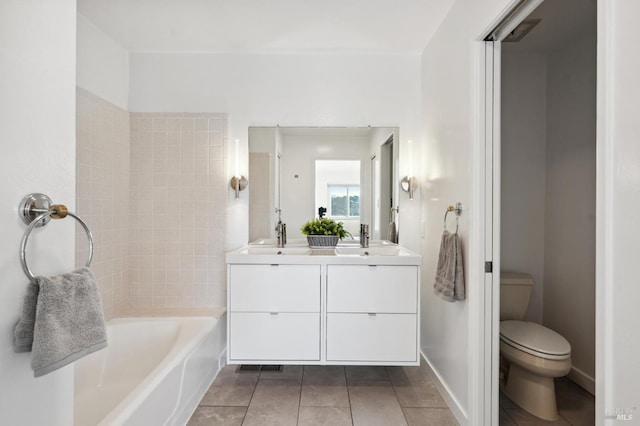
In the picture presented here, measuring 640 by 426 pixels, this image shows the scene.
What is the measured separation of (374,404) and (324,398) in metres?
0.31

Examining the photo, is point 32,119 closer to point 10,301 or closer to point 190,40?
point 10,301

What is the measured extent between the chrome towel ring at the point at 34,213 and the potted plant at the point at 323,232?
1868mm

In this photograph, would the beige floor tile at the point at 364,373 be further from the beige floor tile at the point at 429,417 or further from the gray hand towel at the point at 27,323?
the gray hand towel at the point at 27,323

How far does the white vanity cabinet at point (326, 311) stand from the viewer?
222 centimetres

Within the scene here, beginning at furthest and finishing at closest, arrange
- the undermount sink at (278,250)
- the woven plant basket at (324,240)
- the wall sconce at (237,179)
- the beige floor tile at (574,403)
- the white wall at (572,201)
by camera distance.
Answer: the wall sconce at (237,179)
the woven plant basket at (324,240)
the undermount sink at (278,250)
the white wall at (572,201)
the beige floor tile at (574,403)

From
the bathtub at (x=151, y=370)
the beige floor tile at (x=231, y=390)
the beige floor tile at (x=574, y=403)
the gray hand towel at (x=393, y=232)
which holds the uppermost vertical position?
the gray hand towel at (x=393, y=232)

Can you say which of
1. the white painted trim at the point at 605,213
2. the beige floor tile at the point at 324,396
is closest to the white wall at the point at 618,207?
the white painted trim at the point at 605,213

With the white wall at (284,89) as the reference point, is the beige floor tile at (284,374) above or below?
below

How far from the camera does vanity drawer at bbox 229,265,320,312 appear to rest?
2250 mm

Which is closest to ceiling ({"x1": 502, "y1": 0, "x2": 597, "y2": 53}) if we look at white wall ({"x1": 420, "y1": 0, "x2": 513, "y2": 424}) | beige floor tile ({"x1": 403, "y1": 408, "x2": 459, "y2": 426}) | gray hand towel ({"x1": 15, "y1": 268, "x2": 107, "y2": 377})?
white wall ({"x1": 420, "y1": 0, "x2": 513, "y2": 424})

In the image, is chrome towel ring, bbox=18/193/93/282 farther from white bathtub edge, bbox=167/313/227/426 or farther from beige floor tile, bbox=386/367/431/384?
beige floor tile, bbox=386/367/431/384

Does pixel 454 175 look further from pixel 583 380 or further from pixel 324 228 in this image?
pixel 583 380

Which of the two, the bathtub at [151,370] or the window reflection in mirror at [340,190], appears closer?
the bathtub at [151,370]

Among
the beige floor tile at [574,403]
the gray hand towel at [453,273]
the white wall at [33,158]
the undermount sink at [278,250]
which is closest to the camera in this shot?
the white wall at [33,158]
